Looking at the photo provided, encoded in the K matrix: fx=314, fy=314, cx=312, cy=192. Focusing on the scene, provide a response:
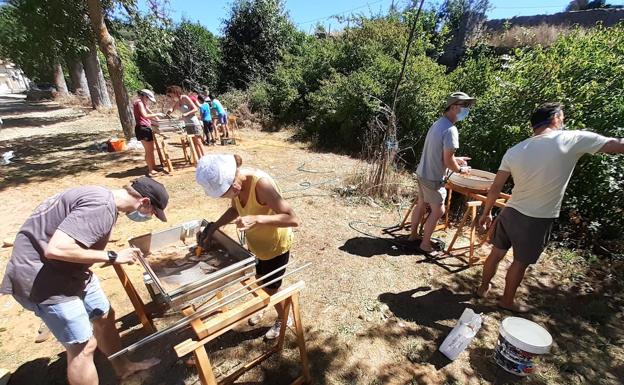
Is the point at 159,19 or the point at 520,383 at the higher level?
the point at 159,19

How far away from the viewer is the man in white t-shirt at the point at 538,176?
8.27 feet

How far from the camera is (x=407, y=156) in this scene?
830 cm

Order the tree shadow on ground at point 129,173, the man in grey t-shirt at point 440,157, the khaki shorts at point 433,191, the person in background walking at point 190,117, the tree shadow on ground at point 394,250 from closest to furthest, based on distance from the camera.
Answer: the man in grey t-shirt at point 440,157 < the khaki shorts at point 433,191 < the tree shadow on ground at point 394,250 < the tree shadow on ground at point 129,173 < the person in background walking at point 190,117

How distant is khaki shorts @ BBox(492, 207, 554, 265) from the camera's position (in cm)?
280

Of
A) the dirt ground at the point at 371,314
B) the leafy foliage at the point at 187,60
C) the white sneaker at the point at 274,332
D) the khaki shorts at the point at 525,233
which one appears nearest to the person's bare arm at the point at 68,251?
the dirt ground at the point at 371,314

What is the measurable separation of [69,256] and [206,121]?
861 centimetres

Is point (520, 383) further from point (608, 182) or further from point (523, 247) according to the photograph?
point (608, 182)

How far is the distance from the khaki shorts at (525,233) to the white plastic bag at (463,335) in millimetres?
755

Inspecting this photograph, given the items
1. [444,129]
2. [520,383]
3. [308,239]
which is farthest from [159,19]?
[520,383]

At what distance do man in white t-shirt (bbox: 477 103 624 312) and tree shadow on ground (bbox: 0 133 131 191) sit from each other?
8.28 m

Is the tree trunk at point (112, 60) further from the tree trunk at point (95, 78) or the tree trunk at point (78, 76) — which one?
the tree trunk at point (78, 76)

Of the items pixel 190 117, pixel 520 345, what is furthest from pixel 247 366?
pixel 190 117

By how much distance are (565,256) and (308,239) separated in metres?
3.52

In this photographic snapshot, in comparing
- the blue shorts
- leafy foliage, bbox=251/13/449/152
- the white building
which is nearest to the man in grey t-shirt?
the blue shorts
